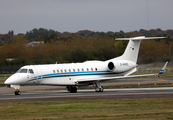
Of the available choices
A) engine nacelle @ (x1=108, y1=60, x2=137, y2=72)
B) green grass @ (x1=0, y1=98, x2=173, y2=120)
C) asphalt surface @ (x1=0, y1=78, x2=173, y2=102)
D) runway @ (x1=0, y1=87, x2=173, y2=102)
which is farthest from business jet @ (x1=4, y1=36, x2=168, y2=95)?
green grass @ (x1=0, y1=98, x2=173, y2=120)

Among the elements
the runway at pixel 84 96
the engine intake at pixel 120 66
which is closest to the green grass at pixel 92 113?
the runway at pixel 84 96

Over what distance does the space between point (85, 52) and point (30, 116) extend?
39509 millimetres

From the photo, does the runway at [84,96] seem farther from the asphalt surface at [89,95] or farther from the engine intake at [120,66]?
the engine intake at [120,66]

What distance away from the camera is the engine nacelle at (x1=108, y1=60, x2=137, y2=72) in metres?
32.7

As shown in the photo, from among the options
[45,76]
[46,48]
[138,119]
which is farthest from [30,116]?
[46,48]

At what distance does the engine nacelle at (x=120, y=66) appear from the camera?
1287 inches

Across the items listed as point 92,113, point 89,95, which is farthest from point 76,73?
point 92,113

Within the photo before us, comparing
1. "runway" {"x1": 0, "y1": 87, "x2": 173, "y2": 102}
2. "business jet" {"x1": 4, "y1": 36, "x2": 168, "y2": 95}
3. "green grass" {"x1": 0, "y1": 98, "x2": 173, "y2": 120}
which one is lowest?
"green grass" {"x1": 0, "y1": 98, "x2": 173, "y2": 120}

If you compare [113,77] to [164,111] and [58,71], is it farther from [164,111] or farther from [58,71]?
[164,111]

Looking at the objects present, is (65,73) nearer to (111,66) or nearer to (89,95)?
(89,95)

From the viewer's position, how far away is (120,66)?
A: 108ft

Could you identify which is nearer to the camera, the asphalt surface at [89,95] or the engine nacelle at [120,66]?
the asphalt surface at [89,95]

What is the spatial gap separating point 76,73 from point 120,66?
17.0 ft

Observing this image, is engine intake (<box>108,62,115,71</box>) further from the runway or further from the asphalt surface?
the runway
